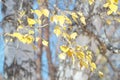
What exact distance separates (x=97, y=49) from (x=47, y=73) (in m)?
0.59

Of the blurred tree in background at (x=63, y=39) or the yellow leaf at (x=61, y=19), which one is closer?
the yellow leaf at (x=61, y=19)

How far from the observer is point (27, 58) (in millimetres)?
2992

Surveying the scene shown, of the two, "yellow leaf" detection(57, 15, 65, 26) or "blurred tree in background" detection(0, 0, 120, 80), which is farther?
"blurred tree in background" detection(0, 0, 120, 80)

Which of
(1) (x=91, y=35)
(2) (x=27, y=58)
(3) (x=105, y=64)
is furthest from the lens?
(3) (x=105, y=64)

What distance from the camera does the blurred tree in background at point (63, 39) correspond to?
8.32 feet

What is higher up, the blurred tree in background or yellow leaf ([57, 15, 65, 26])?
yellow leaf ([57, 15, 65, 26])

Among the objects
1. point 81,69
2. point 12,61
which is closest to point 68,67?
point 81,69

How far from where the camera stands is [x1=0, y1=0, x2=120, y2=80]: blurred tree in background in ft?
8.32

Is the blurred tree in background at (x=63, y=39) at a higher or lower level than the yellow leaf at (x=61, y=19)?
lower

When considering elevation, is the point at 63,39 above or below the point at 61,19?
below

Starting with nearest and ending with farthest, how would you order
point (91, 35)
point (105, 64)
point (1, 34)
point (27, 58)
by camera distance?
→ 1. point (1, 34)
2. point (27, 58)
3. point (91, 35)
4. point (105, 64)

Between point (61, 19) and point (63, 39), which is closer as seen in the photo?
point (61, 19)

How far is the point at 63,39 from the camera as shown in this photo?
8.98 ft

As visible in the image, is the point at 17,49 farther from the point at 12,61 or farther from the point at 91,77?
the point at 91,77
